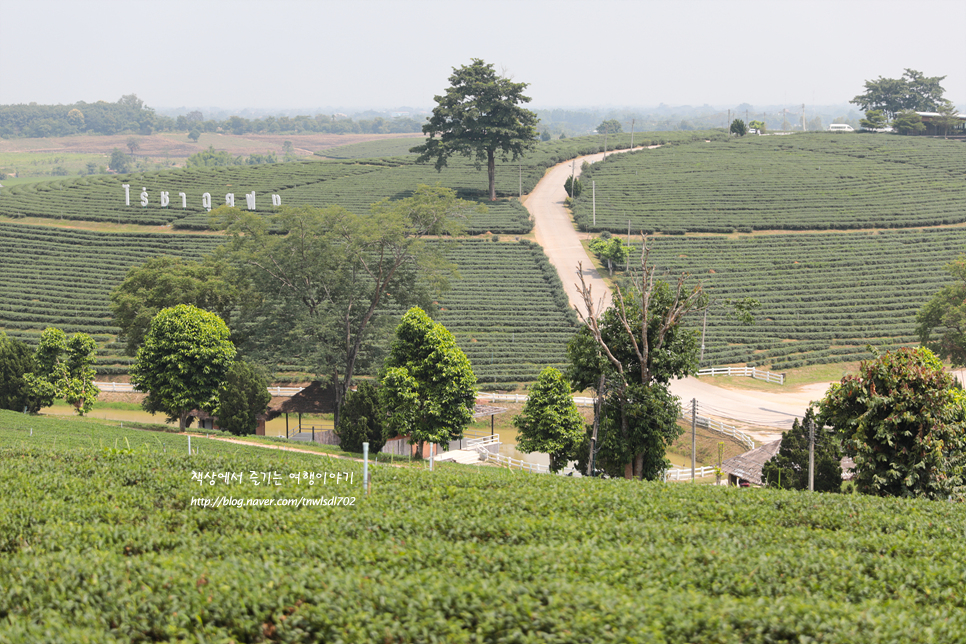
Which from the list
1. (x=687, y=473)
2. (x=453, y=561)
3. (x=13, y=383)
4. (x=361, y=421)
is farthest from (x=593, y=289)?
(x=453, y=561)

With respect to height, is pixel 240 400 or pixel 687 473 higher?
pixel 240 400

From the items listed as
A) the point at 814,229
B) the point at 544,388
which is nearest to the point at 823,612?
the point at 544,388

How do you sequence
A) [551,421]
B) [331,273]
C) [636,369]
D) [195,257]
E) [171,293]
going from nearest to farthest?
[636,369]
[551,421]
[171,293]
[331,273]
[195,257]

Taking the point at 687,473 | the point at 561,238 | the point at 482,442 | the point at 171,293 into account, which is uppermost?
the point at 561,238

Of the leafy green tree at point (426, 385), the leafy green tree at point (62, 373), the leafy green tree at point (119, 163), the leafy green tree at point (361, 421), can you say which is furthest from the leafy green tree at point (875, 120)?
the leafy green tree at point (119, 163)

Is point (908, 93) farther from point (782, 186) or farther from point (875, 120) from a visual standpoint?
point (782, 186)

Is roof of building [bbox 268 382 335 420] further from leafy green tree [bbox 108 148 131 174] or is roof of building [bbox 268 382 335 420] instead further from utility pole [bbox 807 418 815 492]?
leafy green tree [bbox 108 148 131 174]

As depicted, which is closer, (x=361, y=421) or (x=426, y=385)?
(x=426, y=385)

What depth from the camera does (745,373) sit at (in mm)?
42156

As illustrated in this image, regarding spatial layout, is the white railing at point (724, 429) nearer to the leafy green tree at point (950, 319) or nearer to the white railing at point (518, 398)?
the white railing at point (518, 398)

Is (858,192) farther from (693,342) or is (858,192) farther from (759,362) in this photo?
(693,342)

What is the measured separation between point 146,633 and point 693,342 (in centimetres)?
1592

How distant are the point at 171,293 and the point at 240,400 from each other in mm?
9251

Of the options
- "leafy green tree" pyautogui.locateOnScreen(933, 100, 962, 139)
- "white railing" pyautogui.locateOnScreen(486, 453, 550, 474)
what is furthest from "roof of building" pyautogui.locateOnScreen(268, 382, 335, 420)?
"leafy green tree" pyautogui.locateOnScreen(933, 100, 962, 139)
